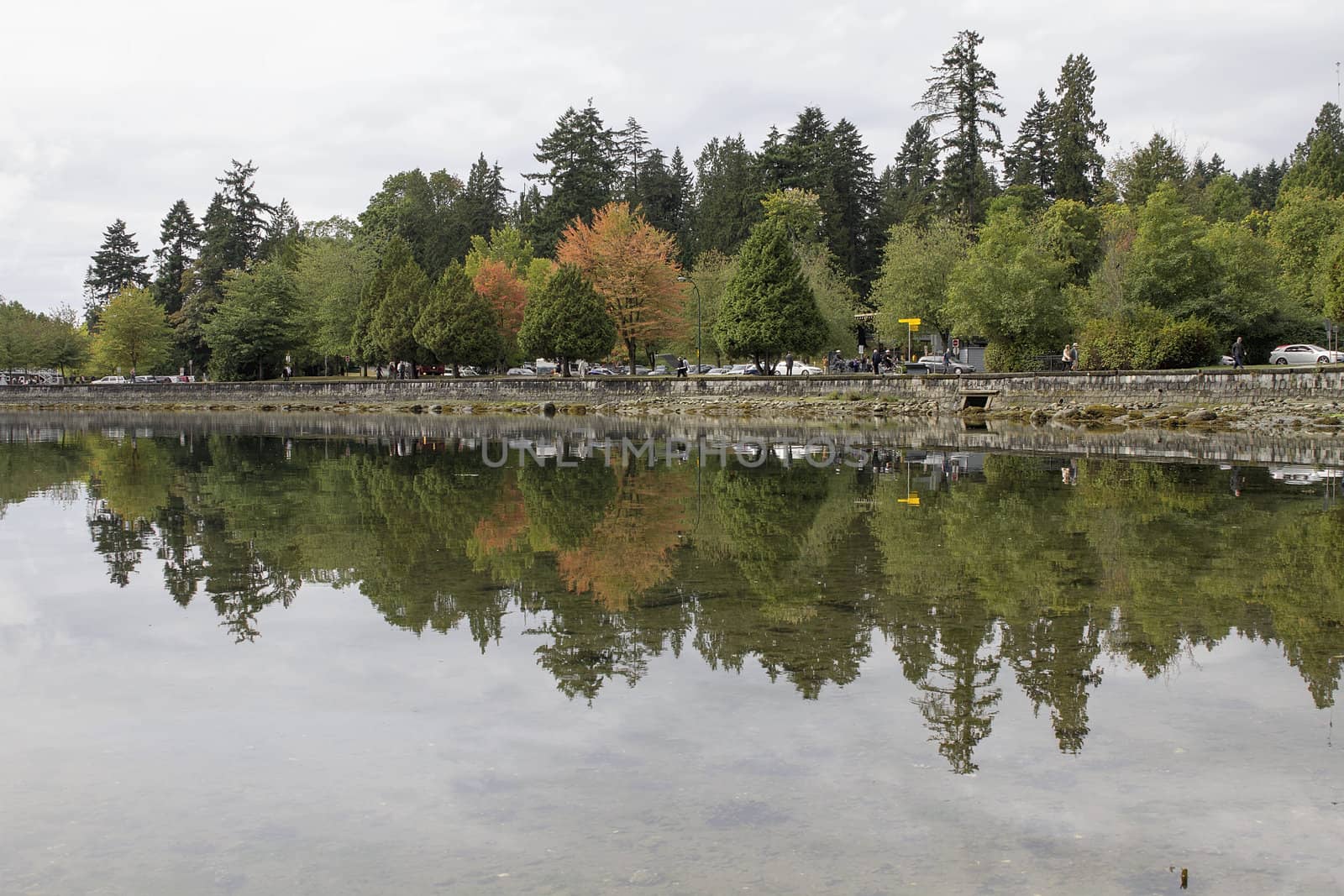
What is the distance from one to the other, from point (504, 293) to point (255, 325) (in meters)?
16.6

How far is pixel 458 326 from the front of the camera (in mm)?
63469

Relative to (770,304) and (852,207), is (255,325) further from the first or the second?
(852,207)

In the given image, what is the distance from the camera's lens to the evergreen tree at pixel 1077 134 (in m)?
73.3

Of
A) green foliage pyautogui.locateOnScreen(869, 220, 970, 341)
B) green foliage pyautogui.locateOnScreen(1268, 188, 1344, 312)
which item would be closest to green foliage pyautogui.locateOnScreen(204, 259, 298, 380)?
green foliage pyautogui.locateOnScreen(869, 220, 970, 341)

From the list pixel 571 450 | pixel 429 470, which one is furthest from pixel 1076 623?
pixel 571 450

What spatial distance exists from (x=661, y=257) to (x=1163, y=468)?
143 feet

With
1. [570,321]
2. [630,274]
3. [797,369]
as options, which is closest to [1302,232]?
[797,369]

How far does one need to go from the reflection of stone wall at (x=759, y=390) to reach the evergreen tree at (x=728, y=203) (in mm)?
28649

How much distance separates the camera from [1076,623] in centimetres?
956

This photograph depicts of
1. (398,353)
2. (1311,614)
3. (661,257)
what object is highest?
(661,257)

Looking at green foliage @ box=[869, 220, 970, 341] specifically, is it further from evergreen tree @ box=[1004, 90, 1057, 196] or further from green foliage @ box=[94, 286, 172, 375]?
green foliage @ box=[94, 286, 172, 375]

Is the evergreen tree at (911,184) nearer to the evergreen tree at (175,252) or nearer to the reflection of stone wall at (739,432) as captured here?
the reflection of stone wall at (739,432)

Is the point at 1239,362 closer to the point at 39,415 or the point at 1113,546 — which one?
the point at 1113,546

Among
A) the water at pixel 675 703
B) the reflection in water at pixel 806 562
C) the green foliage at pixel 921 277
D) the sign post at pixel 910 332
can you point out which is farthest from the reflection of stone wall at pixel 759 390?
the water at pixel 675 703
